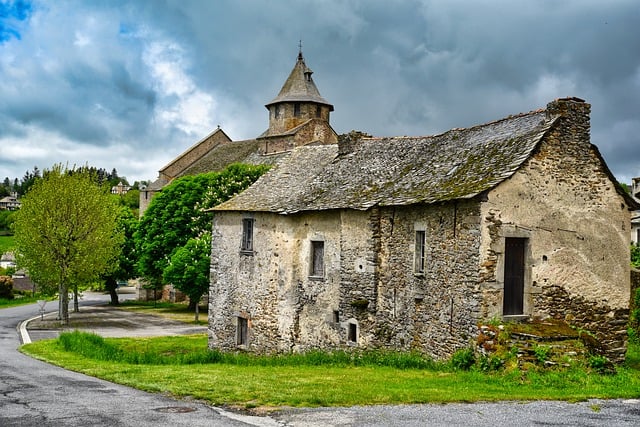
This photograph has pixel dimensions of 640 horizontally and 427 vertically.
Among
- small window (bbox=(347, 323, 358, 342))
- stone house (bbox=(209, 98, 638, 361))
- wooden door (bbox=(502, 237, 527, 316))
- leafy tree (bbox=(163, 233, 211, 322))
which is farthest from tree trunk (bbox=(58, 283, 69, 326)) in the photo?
wooden door (bbox=(502, 237, 527, 316))

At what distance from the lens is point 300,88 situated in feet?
200

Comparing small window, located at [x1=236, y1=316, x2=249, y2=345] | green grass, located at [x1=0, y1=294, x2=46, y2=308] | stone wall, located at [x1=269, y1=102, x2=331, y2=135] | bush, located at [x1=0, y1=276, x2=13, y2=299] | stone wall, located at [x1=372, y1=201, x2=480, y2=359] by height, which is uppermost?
stone wall, located at [x1=269, y1=102, x2=331, y2=135]

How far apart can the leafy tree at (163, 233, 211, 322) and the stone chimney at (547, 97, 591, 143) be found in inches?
1032

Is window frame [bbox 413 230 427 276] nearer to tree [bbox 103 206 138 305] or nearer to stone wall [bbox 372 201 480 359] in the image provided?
stone wall [bbox 372 201 480 359]

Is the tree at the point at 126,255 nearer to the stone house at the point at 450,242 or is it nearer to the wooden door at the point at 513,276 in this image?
the stone house at the point at 450,242

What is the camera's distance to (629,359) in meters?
20.7

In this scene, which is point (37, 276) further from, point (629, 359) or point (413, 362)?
point (629, 359)

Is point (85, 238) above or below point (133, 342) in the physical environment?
above

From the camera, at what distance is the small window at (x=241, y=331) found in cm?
2748

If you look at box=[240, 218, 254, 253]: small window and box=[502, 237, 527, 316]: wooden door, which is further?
box=[240, 218, 254, 253]: small window

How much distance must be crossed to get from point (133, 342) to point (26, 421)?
70.1 feet

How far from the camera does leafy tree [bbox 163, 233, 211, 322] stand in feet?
133

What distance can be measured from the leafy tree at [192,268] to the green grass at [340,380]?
19.1 meters

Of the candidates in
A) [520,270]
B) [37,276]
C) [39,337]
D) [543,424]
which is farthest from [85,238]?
[543,424]
